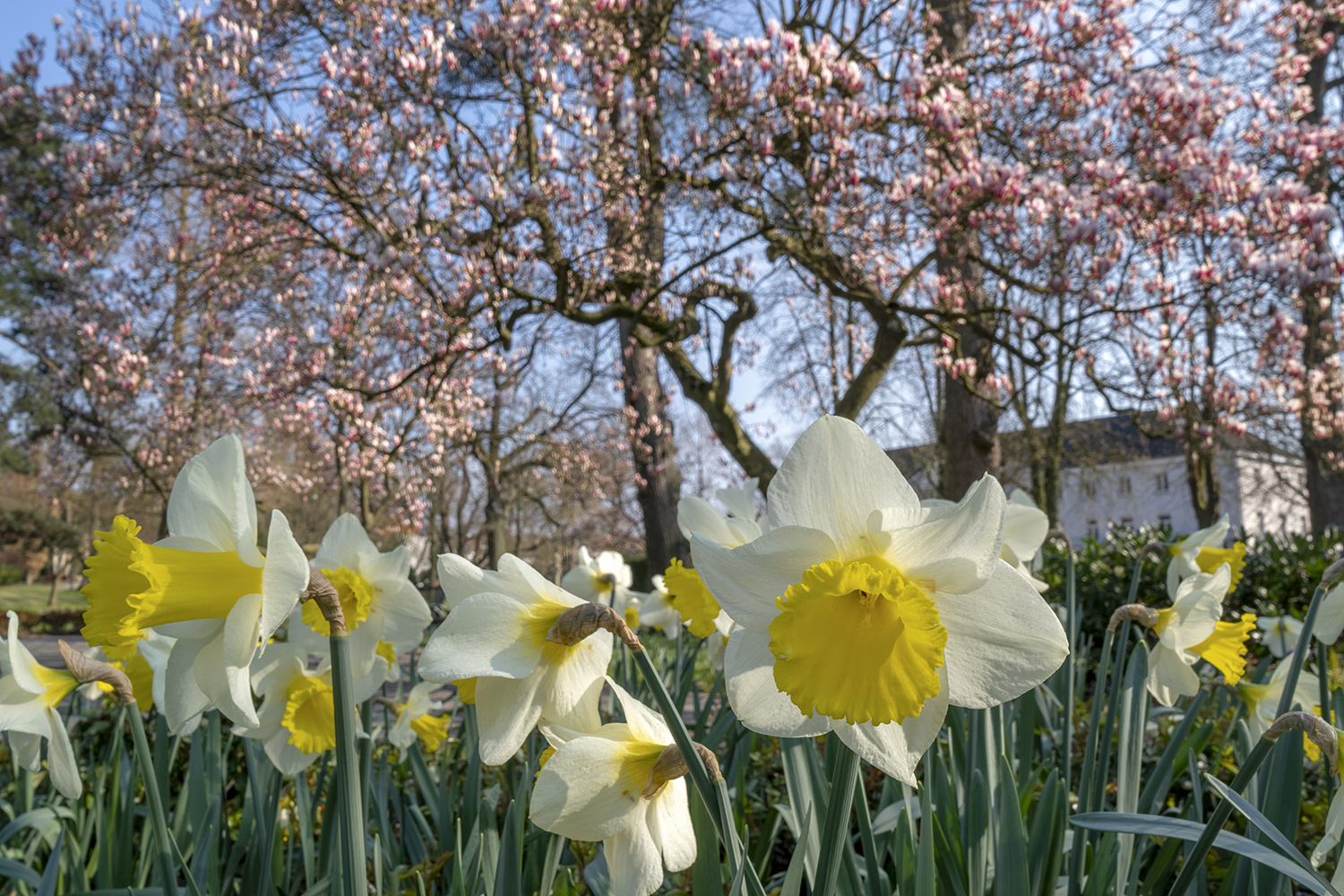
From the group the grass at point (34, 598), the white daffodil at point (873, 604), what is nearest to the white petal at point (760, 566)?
the white daffodil at point (873, 604)

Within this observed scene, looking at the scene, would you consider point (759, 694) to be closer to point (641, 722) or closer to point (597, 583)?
point (641, 722)

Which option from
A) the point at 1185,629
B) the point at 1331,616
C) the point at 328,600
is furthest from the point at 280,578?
the point at 1331,616

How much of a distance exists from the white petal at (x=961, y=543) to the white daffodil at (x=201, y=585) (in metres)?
0.56

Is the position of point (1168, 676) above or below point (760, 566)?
below

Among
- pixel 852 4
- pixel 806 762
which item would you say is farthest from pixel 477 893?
pixel 852 4

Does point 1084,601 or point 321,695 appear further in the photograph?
point 1084,601

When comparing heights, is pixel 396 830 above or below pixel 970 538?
below

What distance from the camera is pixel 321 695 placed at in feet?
4.31

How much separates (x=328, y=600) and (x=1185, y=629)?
133cm

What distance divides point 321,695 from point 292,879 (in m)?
0.75

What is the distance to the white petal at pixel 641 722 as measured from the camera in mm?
836

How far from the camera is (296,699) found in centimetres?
130

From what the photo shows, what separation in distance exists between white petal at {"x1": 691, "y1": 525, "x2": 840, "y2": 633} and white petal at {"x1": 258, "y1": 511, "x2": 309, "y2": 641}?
0.37 metres

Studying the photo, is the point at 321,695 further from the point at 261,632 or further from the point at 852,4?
the point at 852,4
